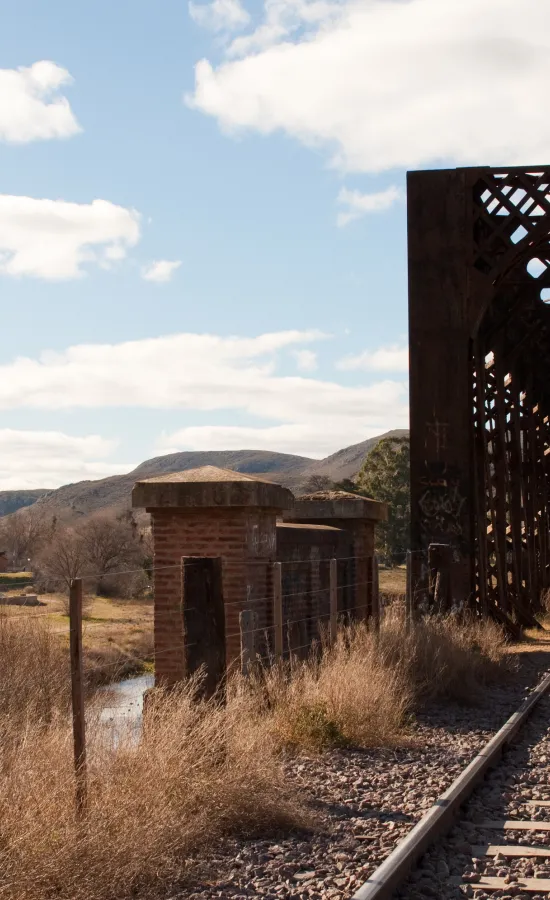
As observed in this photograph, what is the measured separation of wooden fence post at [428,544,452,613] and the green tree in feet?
137

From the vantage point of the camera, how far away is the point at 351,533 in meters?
13.9

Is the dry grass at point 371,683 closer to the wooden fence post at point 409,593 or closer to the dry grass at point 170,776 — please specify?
the dry grass at point 170,776

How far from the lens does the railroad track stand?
17.7ft

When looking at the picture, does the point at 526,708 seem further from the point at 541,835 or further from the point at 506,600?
the point at 506,600

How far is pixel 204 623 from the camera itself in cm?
755

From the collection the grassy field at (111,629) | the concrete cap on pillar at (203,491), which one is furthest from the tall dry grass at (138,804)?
the grassy field at (111,629)

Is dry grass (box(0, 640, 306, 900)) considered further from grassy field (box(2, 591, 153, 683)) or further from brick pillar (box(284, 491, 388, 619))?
grassy field (box(2, 591, 153, 683))

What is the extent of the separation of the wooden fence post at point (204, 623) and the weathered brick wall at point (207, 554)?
2.22 m

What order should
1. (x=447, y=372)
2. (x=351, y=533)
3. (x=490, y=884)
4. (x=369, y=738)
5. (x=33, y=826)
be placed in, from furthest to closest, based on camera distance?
(x=447, y=372) < (x=351, y=533) < (x=369, y=738) < (x=490, y=884) < (x=33, y=826)

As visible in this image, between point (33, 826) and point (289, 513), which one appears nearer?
point (33, 826)

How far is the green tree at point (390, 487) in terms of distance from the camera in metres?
58.2

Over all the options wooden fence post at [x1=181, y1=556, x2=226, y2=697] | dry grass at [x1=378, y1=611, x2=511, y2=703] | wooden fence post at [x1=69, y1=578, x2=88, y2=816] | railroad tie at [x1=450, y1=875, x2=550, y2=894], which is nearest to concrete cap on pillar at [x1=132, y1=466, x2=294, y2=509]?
dry grass at [x1=378, y1=611, x2=511, y2=703]

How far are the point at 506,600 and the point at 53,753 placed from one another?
14.0m

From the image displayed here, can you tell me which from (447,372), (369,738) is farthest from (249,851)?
(447,372)
